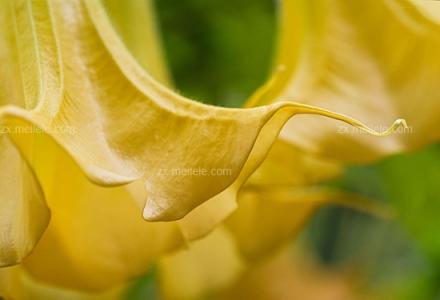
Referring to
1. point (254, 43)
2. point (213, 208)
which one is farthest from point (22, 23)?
point (254, 43)

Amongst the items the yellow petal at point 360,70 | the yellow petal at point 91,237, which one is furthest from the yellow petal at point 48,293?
the yellow petal at point 360,70

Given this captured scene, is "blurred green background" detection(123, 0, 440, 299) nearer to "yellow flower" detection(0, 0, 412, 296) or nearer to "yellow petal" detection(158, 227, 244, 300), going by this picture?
"yellow petal" detection(158, 227, 244, 300)

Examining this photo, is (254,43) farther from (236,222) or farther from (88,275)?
(88,275)

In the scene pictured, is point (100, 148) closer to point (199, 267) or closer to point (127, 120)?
point (127, 120)

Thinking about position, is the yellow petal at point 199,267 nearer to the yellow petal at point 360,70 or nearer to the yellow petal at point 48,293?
the yellow petal at point 48,293

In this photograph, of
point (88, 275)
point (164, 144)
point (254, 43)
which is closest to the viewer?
point (164, 144)

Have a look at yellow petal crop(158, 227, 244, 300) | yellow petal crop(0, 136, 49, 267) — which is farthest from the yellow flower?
yellow petal crop(158, 227, 244, 300)
